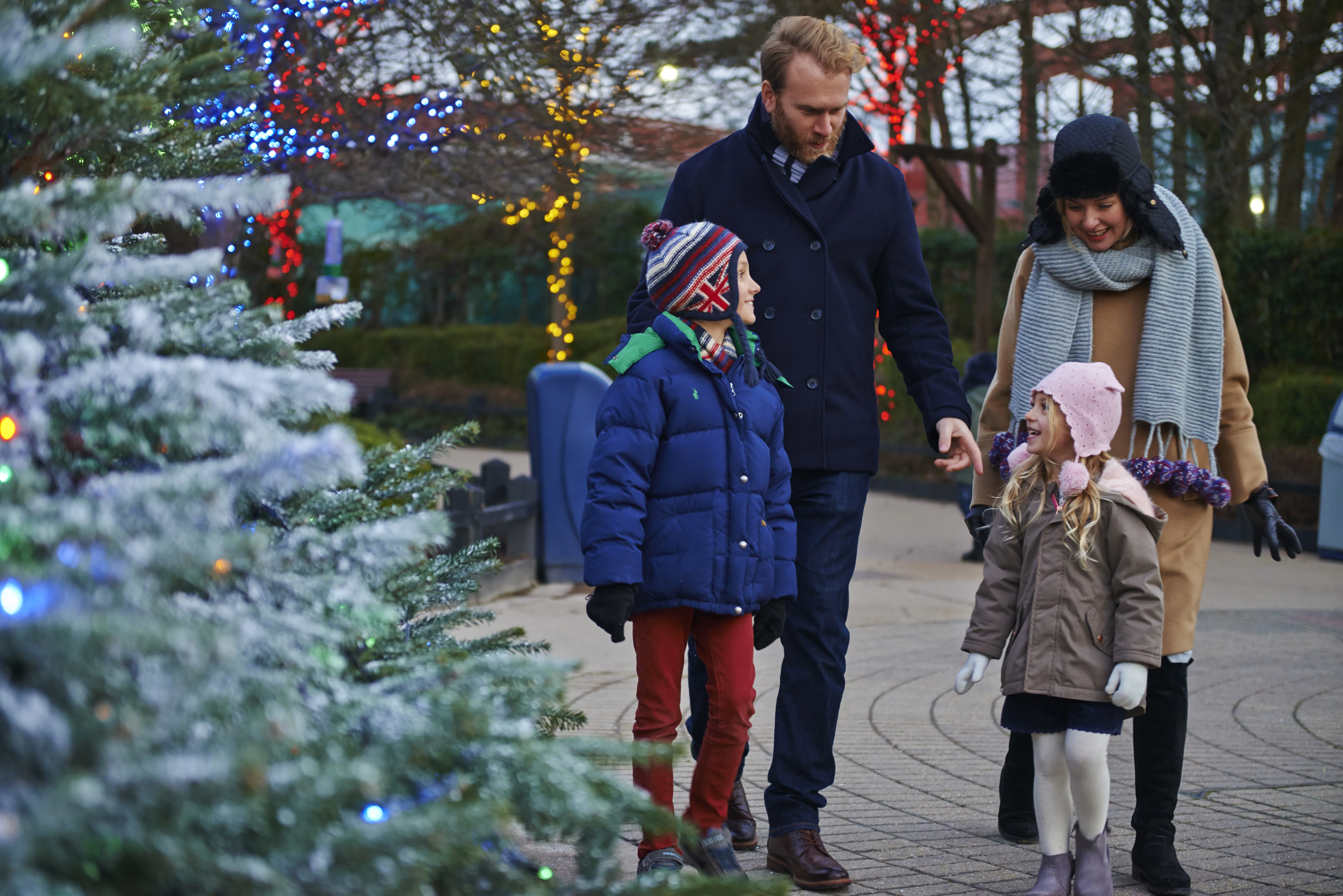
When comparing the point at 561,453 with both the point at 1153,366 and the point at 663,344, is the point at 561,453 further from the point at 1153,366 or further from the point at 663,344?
the point at 1153,366

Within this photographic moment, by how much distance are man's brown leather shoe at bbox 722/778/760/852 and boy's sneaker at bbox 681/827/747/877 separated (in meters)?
0.36

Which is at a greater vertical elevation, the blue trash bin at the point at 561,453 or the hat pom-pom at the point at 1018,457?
the hat pom-pom at the point at 1018,457

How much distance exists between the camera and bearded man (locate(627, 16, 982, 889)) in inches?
127

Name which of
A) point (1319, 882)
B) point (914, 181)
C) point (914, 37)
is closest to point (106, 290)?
point (1319, 882)

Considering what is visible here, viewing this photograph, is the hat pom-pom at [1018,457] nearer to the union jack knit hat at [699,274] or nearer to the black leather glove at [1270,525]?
the black leather glove at [1270,525]

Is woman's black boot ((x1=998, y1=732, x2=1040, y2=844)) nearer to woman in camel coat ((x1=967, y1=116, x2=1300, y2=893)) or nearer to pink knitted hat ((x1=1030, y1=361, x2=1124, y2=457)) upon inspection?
woman in camel coat ((x1=967, y1=116, x2=1300, y2=893))

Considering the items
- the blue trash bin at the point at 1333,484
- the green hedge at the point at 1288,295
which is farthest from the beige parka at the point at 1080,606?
the green hedge at the point at 1288,295

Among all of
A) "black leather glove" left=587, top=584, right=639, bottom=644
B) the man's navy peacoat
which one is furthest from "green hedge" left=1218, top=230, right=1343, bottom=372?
"black leather glove" left=587, top=584, right=639, bottom=644

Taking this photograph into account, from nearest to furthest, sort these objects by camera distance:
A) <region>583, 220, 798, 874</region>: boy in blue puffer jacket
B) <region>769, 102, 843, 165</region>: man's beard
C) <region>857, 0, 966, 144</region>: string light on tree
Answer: <region>583, 220, 798, 874</region>: boy in blue puffer jacket → <region>769, 102, 843, 165</region>: man's beard → <region>857, 0, 966, 144</region>: string light on tree

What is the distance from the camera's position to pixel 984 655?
9.95 ft

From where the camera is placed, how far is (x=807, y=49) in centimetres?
323

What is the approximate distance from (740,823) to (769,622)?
646 millimetres

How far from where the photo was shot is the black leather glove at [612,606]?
9.12ft

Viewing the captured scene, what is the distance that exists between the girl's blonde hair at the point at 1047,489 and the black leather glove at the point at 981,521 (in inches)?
9.6
